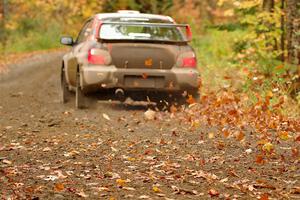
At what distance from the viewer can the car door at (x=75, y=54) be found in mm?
13205

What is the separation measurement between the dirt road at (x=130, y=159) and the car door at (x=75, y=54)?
30.1 inches

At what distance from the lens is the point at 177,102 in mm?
13281

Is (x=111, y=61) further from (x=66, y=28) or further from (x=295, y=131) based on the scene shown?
(x=66, y=28)

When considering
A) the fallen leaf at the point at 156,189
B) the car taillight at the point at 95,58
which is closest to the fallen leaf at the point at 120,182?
the fallen leaf at the point at 156,189

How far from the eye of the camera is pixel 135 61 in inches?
487

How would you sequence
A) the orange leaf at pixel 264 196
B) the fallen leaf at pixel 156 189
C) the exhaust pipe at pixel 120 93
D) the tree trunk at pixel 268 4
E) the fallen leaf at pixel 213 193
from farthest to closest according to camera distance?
the tree trunk at pixel 268 4 → the exhaust pipe at pixel 120 93 → the fallen leaf at pixel 156 189 → the fallen leaf at pixel 213 193 → the orange leaf at pixel 264 196

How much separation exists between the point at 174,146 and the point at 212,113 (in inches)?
93.9

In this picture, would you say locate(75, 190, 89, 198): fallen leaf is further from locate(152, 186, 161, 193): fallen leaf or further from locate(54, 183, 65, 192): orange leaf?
locate(152, 186, 161, 193): fallen leaf

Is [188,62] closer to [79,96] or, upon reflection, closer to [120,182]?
[79,96]

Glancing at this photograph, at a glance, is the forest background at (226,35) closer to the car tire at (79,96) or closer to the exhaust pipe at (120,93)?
the exhaust pipe at (120,93)

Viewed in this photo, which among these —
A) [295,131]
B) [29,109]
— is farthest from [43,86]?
[295,131]

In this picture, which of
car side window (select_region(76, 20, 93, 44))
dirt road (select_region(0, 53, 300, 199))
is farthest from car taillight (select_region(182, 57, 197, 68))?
car side window (select_region(76, 20, 93, 44))

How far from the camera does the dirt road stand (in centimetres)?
669

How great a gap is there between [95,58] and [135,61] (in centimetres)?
69
